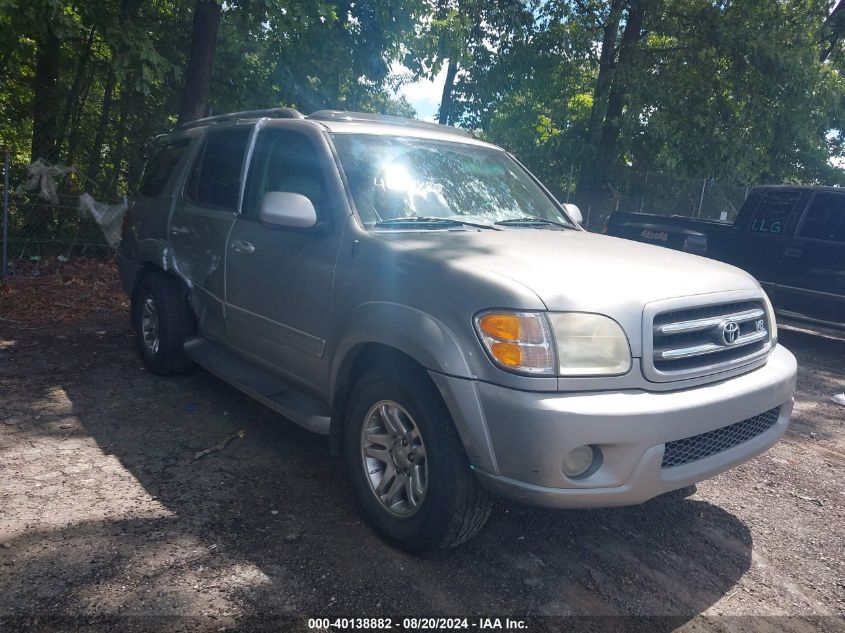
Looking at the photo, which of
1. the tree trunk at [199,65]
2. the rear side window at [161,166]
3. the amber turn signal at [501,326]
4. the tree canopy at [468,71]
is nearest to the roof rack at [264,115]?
the rear side window at [161,166]

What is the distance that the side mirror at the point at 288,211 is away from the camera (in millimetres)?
3400

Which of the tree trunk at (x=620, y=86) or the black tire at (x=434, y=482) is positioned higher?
the tree trunk at (x=620, y=86)

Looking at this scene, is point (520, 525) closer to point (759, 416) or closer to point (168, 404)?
point (759, 416)

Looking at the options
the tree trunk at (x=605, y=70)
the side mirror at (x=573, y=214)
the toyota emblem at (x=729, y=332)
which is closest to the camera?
the toyota emblem at (x=729, y=332)

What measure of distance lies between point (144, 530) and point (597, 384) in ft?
7.12

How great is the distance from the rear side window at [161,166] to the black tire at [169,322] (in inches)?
29.4

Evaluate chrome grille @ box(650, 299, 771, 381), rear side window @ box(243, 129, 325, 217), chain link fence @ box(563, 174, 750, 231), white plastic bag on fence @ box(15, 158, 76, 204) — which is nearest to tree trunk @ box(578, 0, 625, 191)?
chain link fence @ box(563, 174, 750, 231)

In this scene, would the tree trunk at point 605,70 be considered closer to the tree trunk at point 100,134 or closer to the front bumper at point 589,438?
the tree trunk at point 100,134

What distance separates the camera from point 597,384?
2648 mm

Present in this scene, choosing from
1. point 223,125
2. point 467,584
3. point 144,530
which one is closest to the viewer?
point 467,584

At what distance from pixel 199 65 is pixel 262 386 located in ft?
23.7

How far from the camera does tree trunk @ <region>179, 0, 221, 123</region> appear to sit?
9.50m

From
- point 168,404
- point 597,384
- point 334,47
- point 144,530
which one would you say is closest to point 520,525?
point 597,384

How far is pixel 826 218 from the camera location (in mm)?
8102
